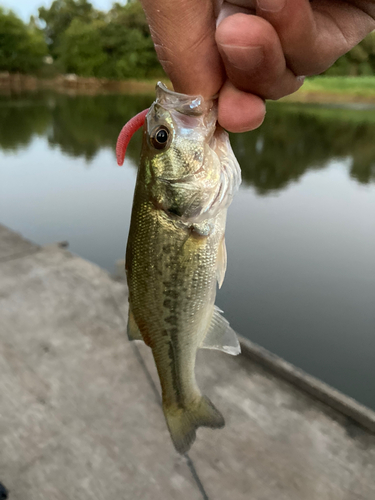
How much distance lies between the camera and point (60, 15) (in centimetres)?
5169

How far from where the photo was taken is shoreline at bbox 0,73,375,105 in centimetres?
2395

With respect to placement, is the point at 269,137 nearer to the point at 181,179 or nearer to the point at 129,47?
the point at 181,179

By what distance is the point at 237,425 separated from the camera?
246 cm

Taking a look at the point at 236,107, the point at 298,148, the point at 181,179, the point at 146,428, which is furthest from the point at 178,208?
the point at 298,148

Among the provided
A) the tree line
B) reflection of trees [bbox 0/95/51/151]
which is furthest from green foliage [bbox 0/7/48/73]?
reflection of trees [bbox 0/95/51/151]

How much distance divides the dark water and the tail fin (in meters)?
3.26

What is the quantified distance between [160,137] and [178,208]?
0.23 metres

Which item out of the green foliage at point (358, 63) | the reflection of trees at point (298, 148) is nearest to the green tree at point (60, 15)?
the green foliage at point (358, 63)

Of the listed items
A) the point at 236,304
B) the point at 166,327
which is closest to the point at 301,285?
the point at 236,304

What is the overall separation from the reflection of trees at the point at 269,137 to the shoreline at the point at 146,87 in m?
1.13

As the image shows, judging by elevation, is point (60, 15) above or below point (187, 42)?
above

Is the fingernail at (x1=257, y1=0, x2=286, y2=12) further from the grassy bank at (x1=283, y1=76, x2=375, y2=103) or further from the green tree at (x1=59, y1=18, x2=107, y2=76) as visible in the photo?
the green tree at (x1=59, y1=18, x2=107, y2=76)

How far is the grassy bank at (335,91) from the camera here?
2373cm

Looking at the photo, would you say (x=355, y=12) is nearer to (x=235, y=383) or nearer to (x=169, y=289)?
(x=169, y=289)
